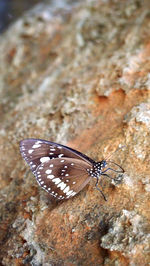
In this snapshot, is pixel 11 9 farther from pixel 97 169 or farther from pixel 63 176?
pixel 97 169

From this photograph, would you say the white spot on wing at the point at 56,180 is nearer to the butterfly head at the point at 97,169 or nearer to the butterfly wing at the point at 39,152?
the butterfly wing at the point at 39,152

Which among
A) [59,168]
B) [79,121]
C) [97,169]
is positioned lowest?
[79,121]

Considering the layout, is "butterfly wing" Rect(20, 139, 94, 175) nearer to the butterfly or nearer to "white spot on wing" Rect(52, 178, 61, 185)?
the butterfly

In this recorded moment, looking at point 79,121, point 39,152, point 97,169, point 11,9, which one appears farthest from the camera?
point 11,9

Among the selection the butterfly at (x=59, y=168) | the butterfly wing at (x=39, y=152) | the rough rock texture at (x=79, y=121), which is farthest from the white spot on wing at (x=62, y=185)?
the butterfly wing at (x=39, y=152)

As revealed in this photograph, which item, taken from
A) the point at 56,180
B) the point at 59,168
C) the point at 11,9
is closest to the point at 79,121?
the point at 59,168

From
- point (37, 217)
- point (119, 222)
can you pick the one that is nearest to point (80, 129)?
point (37, 217)
